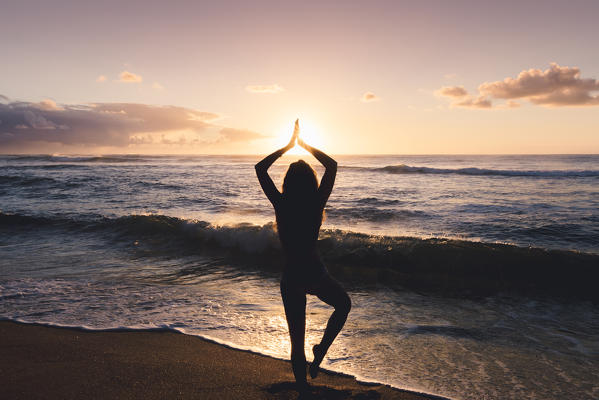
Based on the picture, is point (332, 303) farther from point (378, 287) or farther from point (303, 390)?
point (378, 287)

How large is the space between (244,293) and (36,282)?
3.97 m

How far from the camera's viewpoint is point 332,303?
3021 millimetres

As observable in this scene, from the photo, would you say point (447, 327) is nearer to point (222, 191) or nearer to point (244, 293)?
point (244, 293)

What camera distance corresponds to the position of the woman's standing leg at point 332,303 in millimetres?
2943

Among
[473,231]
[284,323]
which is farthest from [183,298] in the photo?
[473,231]

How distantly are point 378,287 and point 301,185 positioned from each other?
200 inches

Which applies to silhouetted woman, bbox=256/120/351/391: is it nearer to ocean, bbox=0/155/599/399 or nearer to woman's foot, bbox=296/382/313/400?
woman's foot, bbox=296/382/313/400

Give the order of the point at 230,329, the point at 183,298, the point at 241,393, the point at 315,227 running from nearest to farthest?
the point at 315,227 → the point at 241,393 → the point at 230,329 → the point at 183,298

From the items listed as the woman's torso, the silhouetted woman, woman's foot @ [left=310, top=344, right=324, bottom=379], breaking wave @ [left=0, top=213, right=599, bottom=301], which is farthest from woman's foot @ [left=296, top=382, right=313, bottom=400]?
breaking wave @ [left=0, top=213, right=599, bottom=301]

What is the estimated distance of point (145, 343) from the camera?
441 centimetres

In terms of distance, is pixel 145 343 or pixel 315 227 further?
pixel 145 343

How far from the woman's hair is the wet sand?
1.80 meters

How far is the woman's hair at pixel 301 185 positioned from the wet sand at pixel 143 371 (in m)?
1.80

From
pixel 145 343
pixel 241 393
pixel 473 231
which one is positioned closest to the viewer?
pixel 241 393
